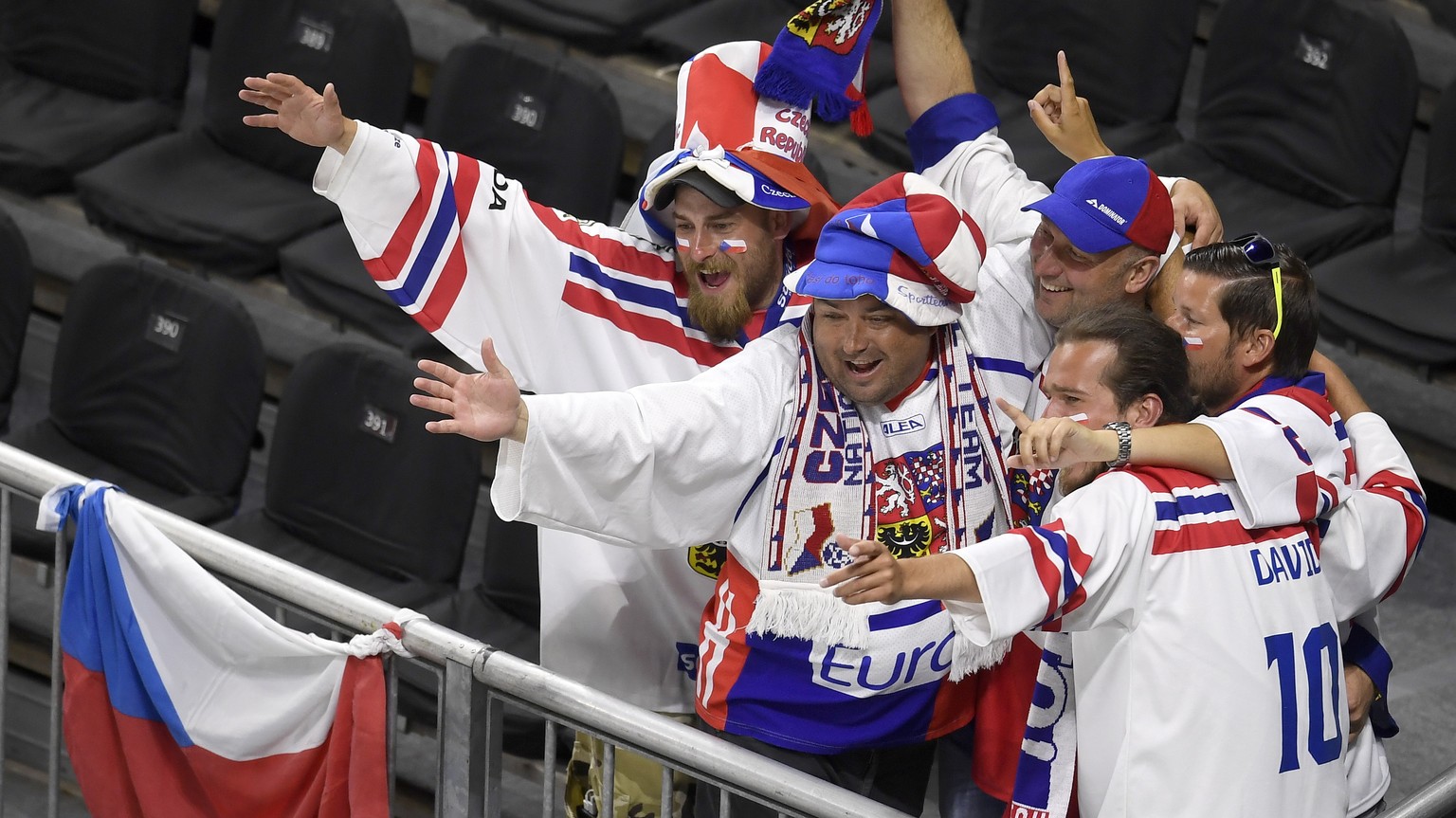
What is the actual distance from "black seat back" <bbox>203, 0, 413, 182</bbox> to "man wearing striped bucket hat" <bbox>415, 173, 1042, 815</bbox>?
2.36 m

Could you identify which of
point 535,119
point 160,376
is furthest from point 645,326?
point 160,376

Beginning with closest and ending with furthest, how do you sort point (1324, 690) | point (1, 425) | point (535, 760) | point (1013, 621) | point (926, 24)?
point (1013, 621) → point (1324, 690) → point (926, 24) → point (535, 760) → point (1, 425)

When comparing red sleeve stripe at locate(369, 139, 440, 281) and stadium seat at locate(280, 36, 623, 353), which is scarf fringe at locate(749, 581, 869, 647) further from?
stadium seat at locate(280, 36, 623, 353)

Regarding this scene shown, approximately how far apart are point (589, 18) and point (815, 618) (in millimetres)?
2851

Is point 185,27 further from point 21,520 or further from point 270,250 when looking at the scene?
point 21,520

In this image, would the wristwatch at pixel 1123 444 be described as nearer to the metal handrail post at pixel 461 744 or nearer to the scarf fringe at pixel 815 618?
the scarf fringe at pixel 815 618

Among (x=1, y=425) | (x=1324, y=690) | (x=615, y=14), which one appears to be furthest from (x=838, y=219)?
(x=1, y=425)

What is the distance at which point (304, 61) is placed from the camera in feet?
16.1

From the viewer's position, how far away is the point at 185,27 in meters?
5.24

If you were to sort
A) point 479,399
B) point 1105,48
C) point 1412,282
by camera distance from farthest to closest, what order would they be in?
point 1105,48 → point 1412,282 → point 479,399

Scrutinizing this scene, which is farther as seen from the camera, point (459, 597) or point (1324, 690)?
point (459, 597)

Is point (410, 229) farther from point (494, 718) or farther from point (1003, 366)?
point (1003, 366)

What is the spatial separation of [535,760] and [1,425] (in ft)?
5.93

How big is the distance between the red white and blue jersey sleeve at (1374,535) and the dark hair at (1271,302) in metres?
0.23
